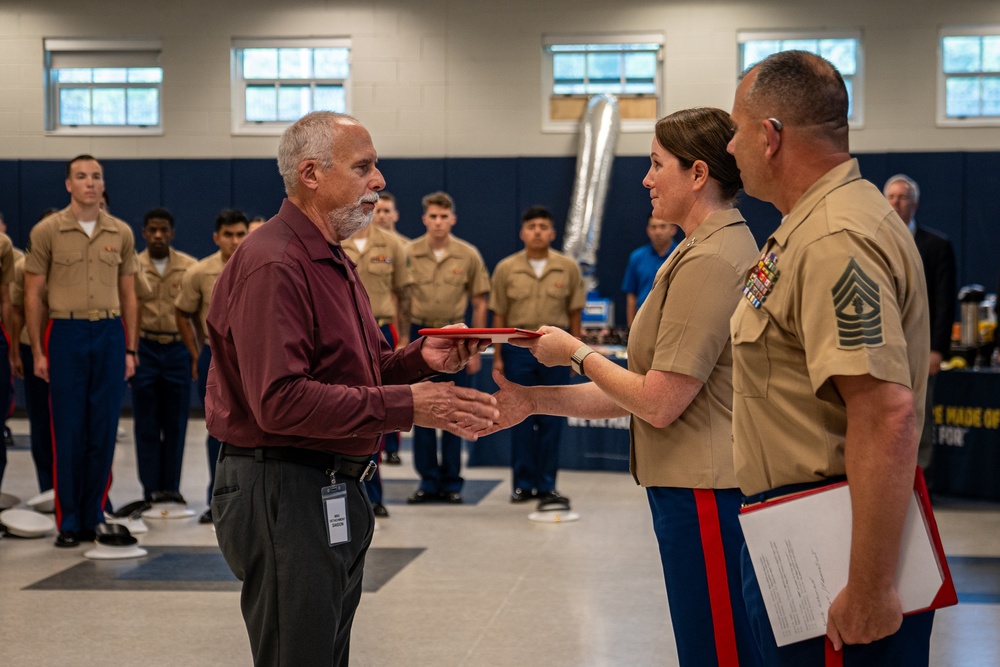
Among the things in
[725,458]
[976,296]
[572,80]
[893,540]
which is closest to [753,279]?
[893,540]

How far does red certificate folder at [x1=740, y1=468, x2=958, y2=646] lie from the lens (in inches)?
61.2

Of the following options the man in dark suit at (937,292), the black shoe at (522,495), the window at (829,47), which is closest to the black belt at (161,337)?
the black shoe at (522,495)

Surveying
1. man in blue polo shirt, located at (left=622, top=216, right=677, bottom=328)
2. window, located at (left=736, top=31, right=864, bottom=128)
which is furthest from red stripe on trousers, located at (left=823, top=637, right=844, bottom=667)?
window, located at (left=736, top=31, right=864, bottom=128)

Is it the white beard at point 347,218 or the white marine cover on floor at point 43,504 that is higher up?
the white beard at point 347,218

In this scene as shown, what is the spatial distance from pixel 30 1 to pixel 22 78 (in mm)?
860

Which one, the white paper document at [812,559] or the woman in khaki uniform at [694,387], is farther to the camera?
the woman in khaki uniform at [694,387]

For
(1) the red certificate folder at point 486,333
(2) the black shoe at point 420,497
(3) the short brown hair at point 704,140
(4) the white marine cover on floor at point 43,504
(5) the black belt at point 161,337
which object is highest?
(3) the short brown hair at point 704,140

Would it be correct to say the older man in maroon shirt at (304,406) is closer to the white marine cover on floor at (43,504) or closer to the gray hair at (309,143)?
the gray hair at (309,143)

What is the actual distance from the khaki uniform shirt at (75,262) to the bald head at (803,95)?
4742mm

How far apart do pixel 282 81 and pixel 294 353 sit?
1074cm

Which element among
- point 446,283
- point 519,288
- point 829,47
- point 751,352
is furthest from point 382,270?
point 829,47

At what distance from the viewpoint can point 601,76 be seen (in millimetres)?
11875

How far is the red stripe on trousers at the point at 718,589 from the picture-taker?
214 cm

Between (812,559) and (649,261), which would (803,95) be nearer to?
(812,559)
